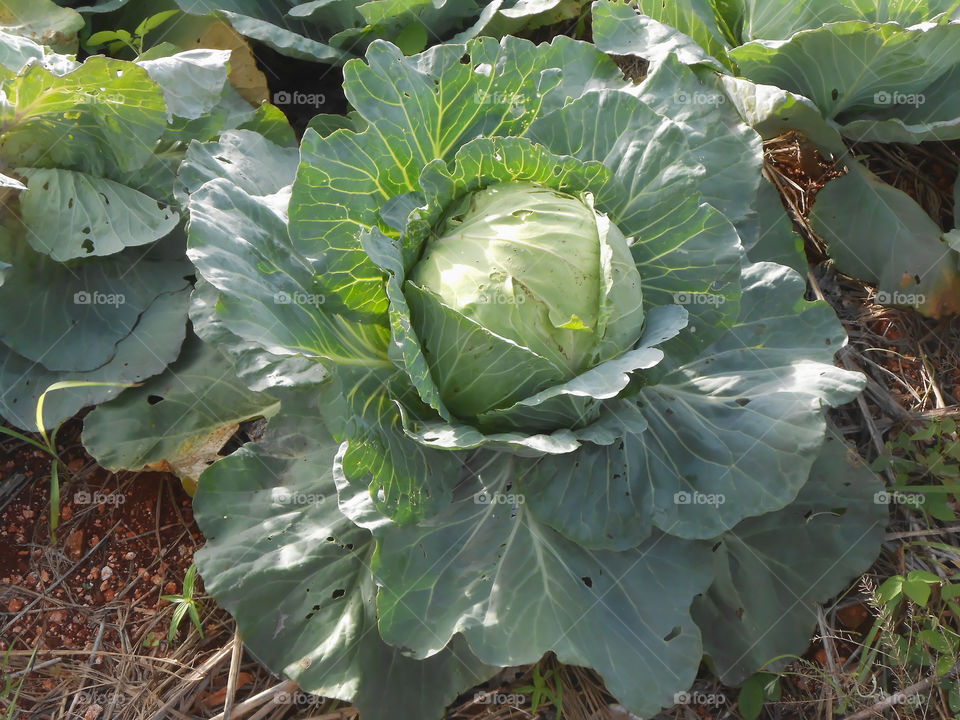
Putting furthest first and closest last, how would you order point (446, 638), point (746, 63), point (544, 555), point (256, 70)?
1. point (256, 70)
2. point (746, 63)
3. point (544, 555)
4. point (446, 638)

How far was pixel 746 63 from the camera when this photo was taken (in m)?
3.15

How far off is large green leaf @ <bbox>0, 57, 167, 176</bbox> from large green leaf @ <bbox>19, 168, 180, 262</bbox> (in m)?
0.08

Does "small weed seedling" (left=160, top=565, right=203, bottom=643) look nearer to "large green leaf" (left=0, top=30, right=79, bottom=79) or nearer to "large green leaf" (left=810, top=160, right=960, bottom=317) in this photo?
"large green leaf" (left=0, top=30, right=79, bottom=79)

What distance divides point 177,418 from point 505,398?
1.38m

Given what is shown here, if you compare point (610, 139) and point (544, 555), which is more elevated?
point (610, 139)

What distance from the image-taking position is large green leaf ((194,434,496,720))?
238 cm

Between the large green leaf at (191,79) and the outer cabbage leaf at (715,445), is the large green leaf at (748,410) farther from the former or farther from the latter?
the large green leaf at (191,79)

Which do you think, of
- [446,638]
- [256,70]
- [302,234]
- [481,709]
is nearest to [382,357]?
[302,234]

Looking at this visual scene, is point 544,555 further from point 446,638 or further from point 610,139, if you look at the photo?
point 610,139

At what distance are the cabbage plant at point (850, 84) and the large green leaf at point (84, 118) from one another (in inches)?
70.6

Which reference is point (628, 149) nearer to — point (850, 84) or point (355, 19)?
point (850, 84)

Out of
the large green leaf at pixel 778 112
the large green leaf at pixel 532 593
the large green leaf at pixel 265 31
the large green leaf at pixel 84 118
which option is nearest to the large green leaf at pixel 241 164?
the large green leaf at pixel 84 118

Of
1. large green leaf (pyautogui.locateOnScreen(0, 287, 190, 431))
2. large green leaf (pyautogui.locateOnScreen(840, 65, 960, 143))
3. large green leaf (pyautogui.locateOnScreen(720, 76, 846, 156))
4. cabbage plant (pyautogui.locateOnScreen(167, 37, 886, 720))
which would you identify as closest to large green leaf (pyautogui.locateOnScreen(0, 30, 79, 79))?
cabbage plant (pyautogui.locateOnScreen(167, 37, 886, 720))

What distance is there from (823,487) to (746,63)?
1695mm
